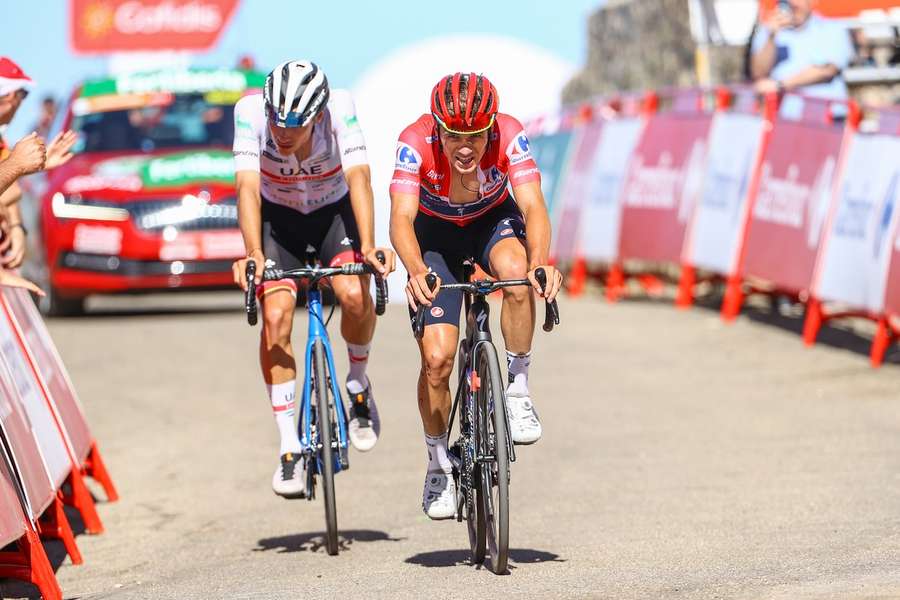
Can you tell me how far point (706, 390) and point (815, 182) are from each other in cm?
220

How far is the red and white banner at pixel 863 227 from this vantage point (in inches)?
490

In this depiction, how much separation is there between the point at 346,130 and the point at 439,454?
5.20ft

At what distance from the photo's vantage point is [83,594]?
750 centimetres

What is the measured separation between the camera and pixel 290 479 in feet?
26.3

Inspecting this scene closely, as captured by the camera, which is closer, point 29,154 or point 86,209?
point 29,154

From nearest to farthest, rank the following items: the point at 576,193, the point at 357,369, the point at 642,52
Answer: the point at 357,369 → the point at 576,193 → the point at 642,52

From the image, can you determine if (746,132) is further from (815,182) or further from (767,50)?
(815,182)

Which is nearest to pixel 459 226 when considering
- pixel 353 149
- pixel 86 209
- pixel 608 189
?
pixel 353 149

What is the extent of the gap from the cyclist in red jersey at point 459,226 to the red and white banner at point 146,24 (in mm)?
29223

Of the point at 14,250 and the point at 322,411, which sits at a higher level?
the point at 14,250

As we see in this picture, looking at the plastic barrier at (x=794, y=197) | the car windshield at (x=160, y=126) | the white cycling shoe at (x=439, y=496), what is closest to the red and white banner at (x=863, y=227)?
the plastic barrier at (x=794, y=197)

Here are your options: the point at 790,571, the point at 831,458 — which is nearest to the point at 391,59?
the point at 831,458

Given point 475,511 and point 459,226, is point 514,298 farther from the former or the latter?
point 475,511

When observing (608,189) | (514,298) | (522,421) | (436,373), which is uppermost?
(514,298)
